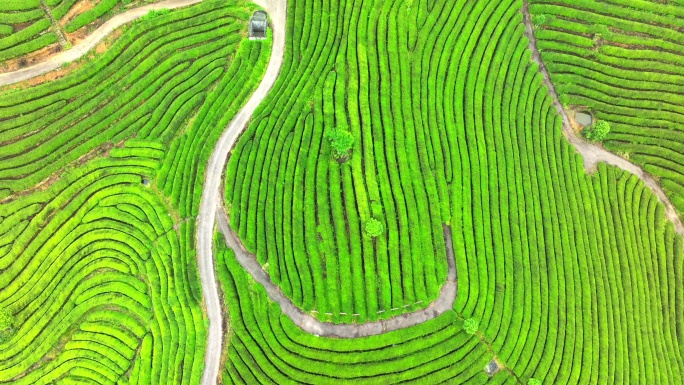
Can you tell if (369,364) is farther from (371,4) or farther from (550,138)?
(371,4)

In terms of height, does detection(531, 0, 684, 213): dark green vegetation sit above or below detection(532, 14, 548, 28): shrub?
below

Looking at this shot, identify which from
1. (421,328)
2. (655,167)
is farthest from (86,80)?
(655,167)

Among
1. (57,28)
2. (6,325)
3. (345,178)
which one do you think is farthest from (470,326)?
(57,28)

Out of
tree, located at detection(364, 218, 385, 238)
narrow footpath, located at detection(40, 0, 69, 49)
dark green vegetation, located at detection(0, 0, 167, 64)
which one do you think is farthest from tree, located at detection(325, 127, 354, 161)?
narrow footpath, located at detection(40, 0, 69, 49)

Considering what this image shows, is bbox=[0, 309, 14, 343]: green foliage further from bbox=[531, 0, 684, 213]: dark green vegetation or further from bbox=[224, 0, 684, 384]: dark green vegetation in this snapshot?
bbox=[531, 0, 684, 213]: dark green vegetation

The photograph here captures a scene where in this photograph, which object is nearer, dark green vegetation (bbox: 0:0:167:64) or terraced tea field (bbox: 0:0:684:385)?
terraced tea field (bbox: 0:0:684:385)

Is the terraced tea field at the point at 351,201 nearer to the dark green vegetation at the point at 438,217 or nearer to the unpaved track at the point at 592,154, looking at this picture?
the dark green vegetation at the point at 438,217

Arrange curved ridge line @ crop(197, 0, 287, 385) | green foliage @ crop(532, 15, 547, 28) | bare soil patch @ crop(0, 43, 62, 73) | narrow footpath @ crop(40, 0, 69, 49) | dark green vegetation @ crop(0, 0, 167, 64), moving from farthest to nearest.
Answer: green foliage @ crop(532, 15, 547, 28), narrow footpath @ crop(40, 0, 69, 49), bare soil patch @ crop(0, 43, 62, 73), dark green vegetation @ crop(0, 0, 167, 64), curved ridge line @ crop(197, 0, 287, 385)
